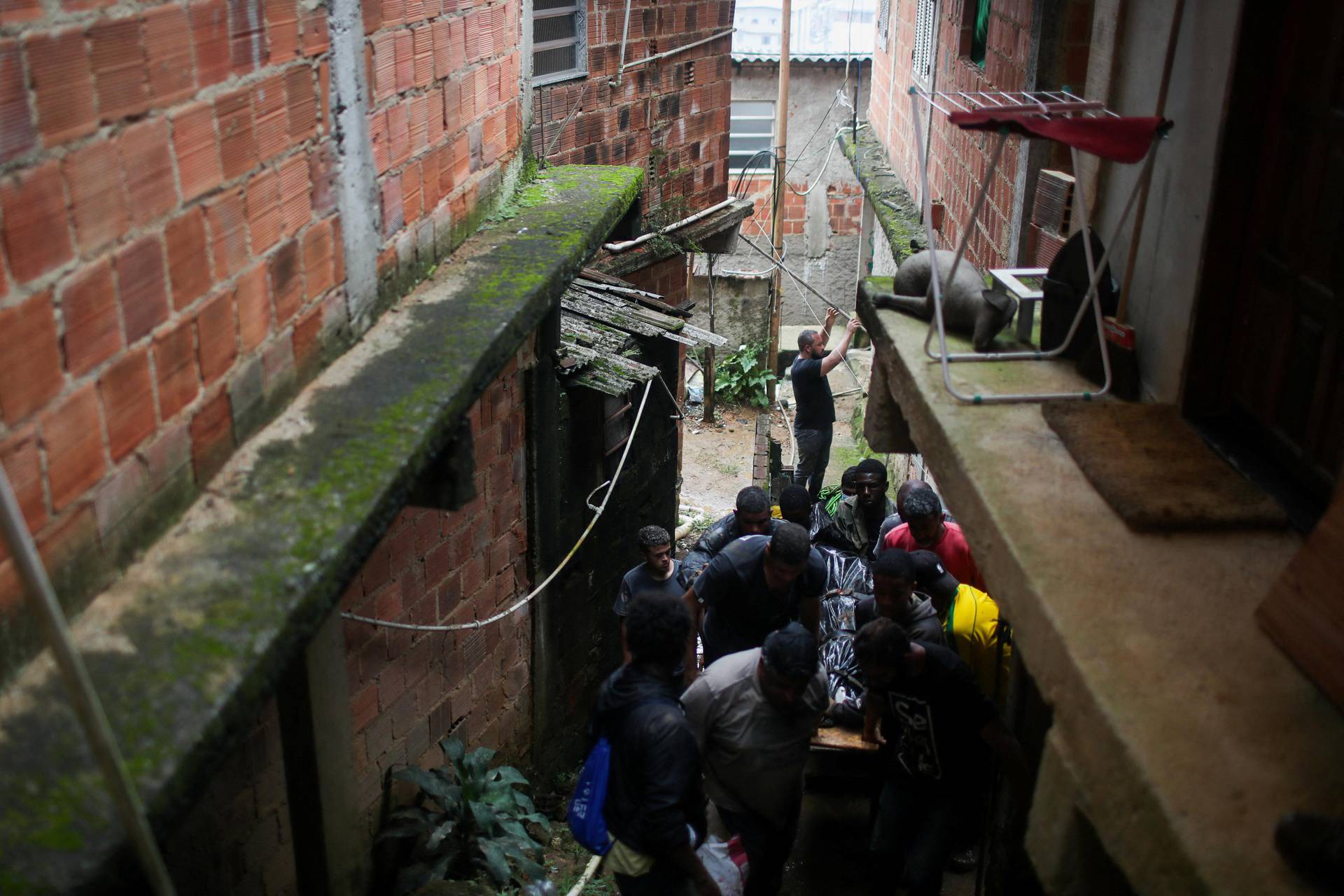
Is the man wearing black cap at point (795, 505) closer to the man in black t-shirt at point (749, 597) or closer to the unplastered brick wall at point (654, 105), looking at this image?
the man in black t-shirt at point (749, 597)

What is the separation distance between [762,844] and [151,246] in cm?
343

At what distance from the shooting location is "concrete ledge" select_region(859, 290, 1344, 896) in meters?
2.16

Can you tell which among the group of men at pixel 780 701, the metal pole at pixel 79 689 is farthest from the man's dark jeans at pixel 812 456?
the metal pole at pixel 79 689

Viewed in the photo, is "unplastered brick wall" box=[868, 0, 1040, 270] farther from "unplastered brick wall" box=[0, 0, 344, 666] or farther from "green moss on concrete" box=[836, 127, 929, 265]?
"unplastered brick wall" box=[0, 0, 344, 666]

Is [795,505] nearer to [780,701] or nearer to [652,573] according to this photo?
[652,573]

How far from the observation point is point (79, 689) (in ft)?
4.50

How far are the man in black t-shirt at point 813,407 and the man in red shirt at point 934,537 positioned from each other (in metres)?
3.62

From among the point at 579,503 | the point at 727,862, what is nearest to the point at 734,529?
the point at 579,503

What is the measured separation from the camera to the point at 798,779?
4523 mm

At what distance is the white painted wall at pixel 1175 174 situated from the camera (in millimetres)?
3490

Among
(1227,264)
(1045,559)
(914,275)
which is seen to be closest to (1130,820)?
(1045,559)

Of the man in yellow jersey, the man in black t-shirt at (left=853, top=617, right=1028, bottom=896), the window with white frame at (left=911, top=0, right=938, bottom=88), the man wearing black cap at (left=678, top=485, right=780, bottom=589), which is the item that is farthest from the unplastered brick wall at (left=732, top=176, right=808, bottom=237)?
the man in black t-shirt at (left=853, top=617, right=1028, bottom=896)

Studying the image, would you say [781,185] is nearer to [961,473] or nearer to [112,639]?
[961,473]

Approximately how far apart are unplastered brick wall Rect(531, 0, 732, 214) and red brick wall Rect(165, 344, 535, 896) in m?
2.45
